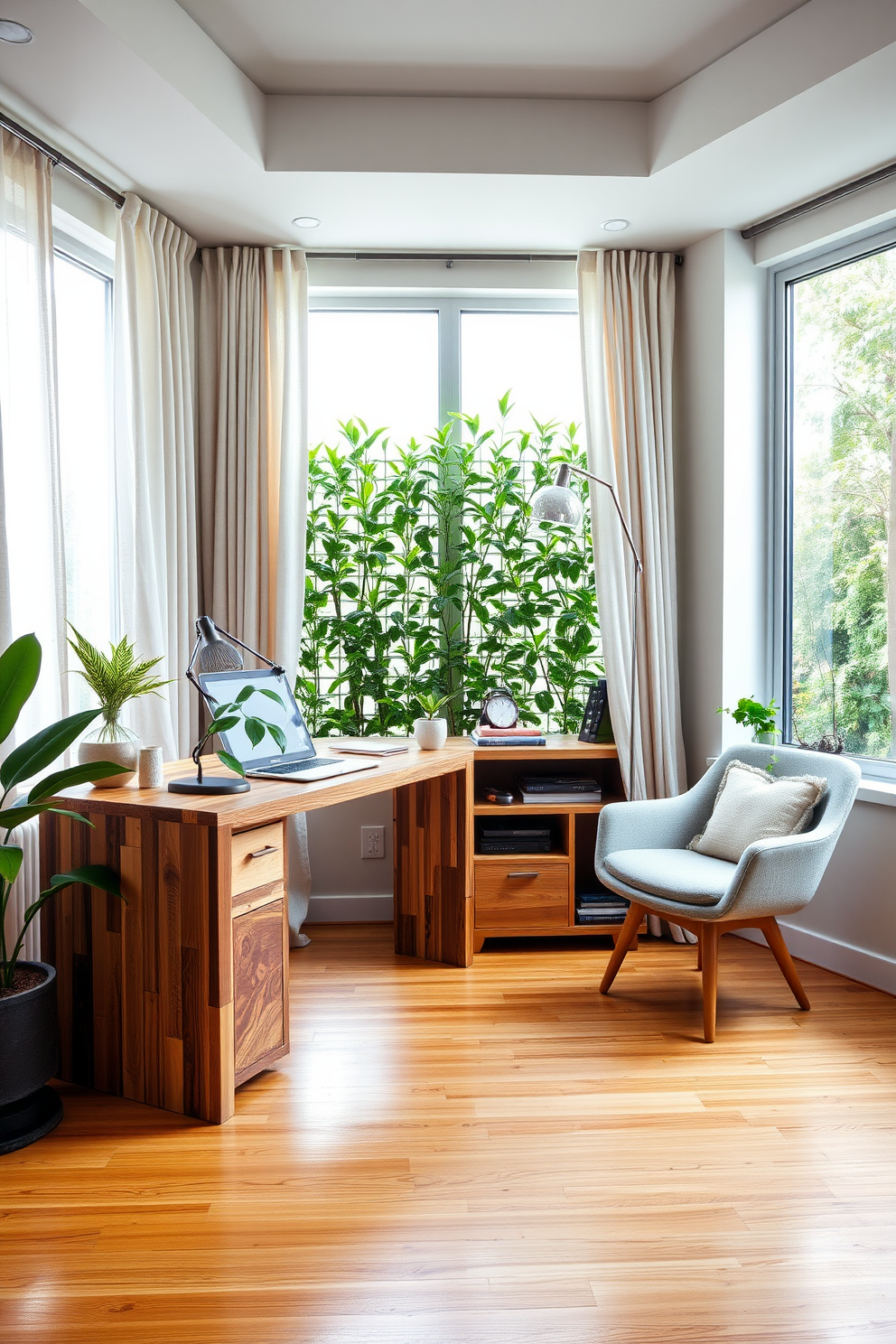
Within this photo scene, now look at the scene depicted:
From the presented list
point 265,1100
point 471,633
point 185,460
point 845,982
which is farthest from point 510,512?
point 265,1100

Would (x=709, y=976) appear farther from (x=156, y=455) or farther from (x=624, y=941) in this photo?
(x=156, y=455)

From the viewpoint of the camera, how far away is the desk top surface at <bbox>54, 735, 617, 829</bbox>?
84.1 inches

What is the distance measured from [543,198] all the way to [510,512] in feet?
3.69

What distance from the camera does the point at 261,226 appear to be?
3328 millimetres

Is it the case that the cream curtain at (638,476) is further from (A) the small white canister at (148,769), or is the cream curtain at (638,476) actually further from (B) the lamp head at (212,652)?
(A) the small white canister at (148,769)

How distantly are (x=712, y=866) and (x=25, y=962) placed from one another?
74.5 inches

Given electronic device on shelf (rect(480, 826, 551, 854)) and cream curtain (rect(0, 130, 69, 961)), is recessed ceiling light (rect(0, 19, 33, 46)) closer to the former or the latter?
cream curtain (rect(0, 130, 69, 961))

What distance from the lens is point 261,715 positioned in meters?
2.71

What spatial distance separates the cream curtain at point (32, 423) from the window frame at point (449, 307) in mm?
1366

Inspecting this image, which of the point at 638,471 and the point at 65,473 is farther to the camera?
the point at 638,471

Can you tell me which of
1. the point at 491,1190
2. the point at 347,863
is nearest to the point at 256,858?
the point at 491,1190

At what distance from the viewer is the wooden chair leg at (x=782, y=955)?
9.05ft

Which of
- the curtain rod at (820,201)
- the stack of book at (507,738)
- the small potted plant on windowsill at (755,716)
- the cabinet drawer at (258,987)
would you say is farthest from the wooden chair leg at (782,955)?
the curtain rod at (820,201)

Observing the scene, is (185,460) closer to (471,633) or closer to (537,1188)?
(471,633)
